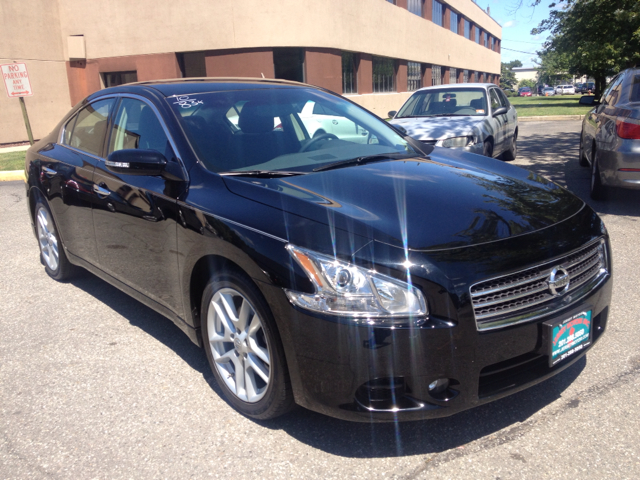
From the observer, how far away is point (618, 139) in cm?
615

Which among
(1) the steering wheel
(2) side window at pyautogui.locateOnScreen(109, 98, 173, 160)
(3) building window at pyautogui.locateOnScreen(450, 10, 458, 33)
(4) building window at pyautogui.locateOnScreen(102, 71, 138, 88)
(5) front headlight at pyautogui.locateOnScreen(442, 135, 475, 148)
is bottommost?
(5) front headlight at pyautogui.locateOnScreen(442, 135, 475, 148)

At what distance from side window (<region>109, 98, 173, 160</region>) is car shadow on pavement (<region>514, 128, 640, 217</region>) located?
17.7 feet

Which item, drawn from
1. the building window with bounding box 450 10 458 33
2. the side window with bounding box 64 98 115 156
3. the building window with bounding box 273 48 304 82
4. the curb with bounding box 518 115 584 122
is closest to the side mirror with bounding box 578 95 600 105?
the side window with bounding box 64 98 115 156

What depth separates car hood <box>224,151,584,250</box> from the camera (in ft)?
8.15

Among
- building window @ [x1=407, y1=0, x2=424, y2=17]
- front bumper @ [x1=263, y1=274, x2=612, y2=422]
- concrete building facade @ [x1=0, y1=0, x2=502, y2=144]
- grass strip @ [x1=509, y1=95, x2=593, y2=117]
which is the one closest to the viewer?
front bumper @ [x1=263, y1=274, x2=612, y2=422]

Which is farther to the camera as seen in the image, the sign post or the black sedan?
the sign post

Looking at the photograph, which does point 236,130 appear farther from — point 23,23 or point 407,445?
point 23,23

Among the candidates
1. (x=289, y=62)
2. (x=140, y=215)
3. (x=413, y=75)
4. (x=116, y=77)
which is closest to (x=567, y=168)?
(x=140, y=215)

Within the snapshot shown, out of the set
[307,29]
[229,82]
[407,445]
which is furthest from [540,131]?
[407,445]

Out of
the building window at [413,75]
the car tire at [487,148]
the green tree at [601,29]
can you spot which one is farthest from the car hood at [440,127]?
the building window at [413,75]

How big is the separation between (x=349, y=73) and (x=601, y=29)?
10.4m

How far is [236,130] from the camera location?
3434mm

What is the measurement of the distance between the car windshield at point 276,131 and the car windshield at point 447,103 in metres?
5.72

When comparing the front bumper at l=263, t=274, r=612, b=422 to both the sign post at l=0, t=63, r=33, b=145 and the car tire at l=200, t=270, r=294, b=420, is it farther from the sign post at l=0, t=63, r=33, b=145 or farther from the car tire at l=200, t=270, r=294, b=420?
the sign post at l=0, t=63, r=33, b=145
